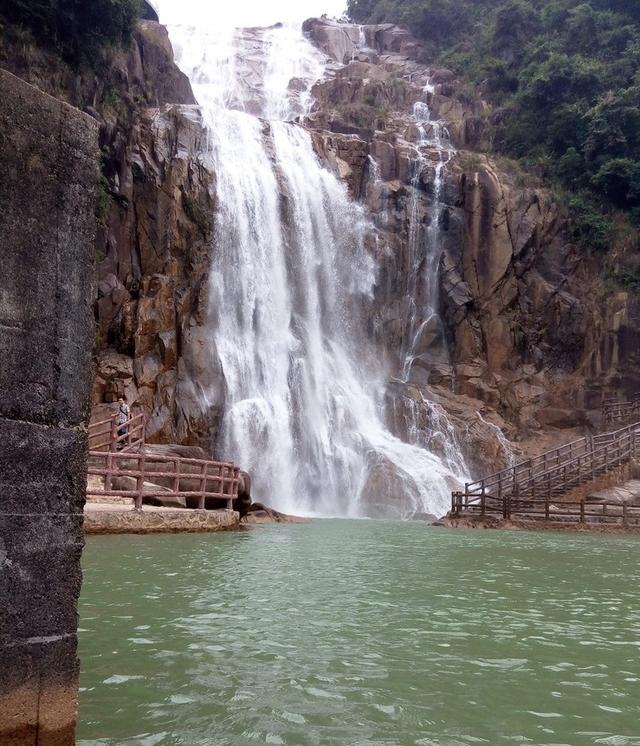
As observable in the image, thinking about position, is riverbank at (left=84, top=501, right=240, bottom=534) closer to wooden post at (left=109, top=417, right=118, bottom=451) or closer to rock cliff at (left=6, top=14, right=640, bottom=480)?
wooden post at (left=109, top=417, right=118, bottom=451)

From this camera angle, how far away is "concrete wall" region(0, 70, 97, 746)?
122 inches

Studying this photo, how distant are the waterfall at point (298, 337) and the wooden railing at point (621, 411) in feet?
30.3

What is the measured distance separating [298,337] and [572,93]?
24.3 metres

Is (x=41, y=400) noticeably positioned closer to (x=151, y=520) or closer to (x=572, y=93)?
(x=151, y=520)

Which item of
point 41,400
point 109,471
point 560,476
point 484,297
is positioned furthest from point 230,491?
point 484,297

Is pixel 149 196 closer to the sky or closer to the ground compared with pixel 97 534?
closer to the sky

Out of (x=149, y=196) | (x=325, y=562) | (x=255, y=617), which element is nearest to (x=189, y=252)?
(x=149, y=196)

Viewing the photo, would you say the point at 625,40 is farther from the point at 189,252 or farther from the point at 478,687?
the point at 478,687

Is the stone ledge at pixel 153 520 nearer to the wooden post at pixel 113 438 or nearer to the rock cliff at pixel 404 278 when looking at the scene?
the wooden post at pixel 113 438

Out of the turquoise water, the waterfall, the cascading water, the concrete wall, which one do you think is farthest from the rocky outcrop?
the concrete wall

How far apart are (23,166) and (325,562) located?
866cm

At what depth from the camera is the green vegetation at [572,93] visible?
41062mm

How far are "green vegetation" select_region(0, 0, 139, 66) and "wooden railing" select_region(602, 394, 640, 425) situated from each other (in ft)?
91.4

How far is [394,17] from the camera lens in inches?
2514
